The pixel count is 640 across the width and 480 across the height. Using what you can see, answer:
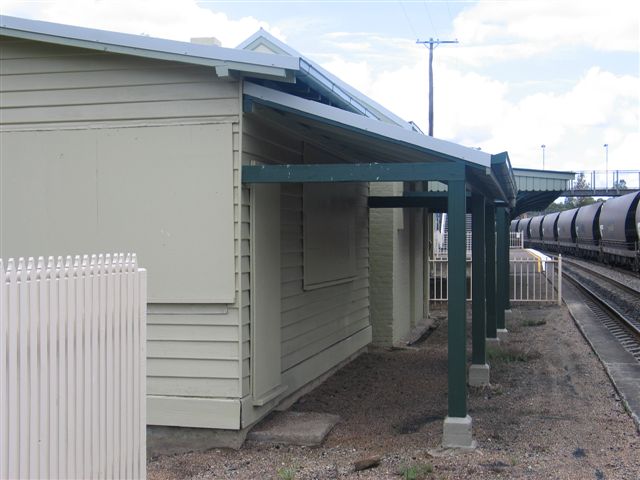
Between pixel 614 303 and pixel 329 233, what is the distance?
43.0 ft

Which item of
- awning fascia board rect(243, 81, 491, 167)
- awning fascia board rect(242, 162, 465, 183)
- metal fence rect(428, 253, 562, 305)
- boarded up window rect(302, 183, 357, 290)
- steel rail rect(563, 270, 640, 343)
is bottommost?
steel rail rect(563, 270, 640, 343)

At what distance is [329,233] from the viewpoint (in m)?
9.59

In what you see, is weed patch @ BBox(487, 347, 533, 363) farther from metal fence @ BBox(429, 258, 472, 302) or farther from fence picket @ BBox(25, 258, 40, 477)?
fence picket @ BBox(25, 258, 40, 477)

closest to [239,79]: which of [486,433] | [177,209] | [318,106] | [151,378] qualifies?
[318,106]

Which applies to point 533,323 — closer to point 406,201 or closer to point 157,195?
point 406,201

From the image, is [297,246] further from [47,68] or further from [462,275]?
[47,68]

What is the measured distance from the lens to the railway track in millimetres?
13620

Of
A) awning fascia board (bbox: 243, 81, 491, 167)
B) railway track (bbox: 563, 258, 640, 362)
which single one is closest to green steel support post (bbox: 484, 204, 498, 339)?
railway track (bbox: 563, 258, 640, 362)

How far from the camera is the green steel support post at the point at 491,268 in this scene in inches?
469

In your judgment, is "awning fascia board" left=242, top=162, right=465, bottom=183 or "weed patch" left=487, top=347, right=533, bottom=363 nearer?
"awning fascia board" left=242, top=162, right=465, bottom=183

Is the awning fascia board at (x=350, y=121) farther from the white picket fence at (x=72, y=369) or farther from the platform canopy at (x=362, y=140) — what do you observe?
the white picket fence at (x=72, y=369)

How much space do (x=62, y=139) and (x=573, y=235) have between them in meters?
38.6

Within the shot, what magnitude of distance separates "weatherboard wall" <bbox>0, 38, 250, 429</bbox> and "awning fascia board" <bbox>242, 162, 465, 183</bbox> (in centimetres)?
30

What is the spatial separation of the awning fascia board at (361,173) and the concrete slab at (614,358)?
3.13m
